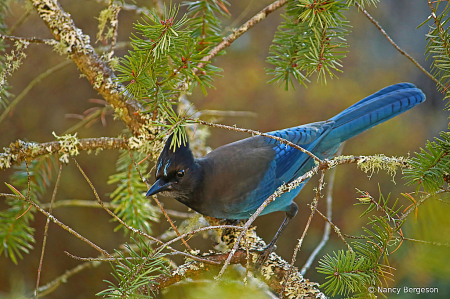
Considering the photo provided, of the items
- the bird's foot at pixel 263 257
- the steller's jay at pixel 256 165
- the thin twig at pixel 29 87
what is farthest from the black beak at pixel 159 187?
the thin twig at pixel 29 87

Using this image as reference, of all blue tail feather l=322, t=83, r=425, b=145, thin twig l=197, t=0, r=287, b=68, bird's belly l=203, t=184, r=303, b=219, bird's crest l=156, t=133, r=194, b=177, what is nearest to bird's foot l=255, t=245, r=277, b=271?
bird's belly l=203, t=184, r=303, b=219

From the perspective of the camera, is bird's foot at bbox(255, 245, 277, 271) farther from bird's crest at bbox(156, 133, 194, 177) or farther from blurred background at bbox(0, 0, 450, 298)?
blurred background at bbox(0, 0, 450, 298)

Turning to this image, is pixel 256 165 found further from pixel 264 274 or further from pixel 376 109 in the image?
pixel 376 109

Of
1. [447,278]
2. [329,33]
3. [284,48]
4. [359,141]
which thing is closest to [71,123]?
[284,48]

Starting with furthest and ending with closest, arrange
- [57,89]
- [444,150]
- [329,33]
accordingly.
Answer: [57,89] < [329,33] < [444,150]

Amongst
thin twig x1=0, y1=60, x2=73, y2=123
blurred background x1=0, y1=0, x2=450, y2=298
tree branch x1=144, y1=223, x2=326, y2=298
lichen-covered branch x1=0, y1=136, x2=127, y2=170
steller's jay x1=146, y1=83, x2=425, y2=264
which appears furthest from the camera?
blurred background x1=0, y1=0, x2=450, y2=298

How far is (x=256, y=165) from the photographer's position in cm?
189

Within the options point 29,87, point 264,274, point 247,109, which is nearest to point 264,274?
point 264,274

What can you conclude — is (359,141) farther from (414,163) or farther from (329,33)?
(414,163)

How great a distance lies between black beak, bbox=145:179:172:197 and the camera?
154cm

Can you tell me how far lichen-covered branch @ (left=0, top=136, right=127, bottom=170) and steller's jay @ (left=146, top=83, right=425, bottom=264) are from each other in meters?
0.29

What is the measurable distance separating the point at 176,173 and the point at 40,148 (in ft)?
2.05

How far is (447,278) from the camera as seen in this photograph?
668 millimetres

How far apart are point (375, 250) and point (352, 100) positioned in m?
2.74
